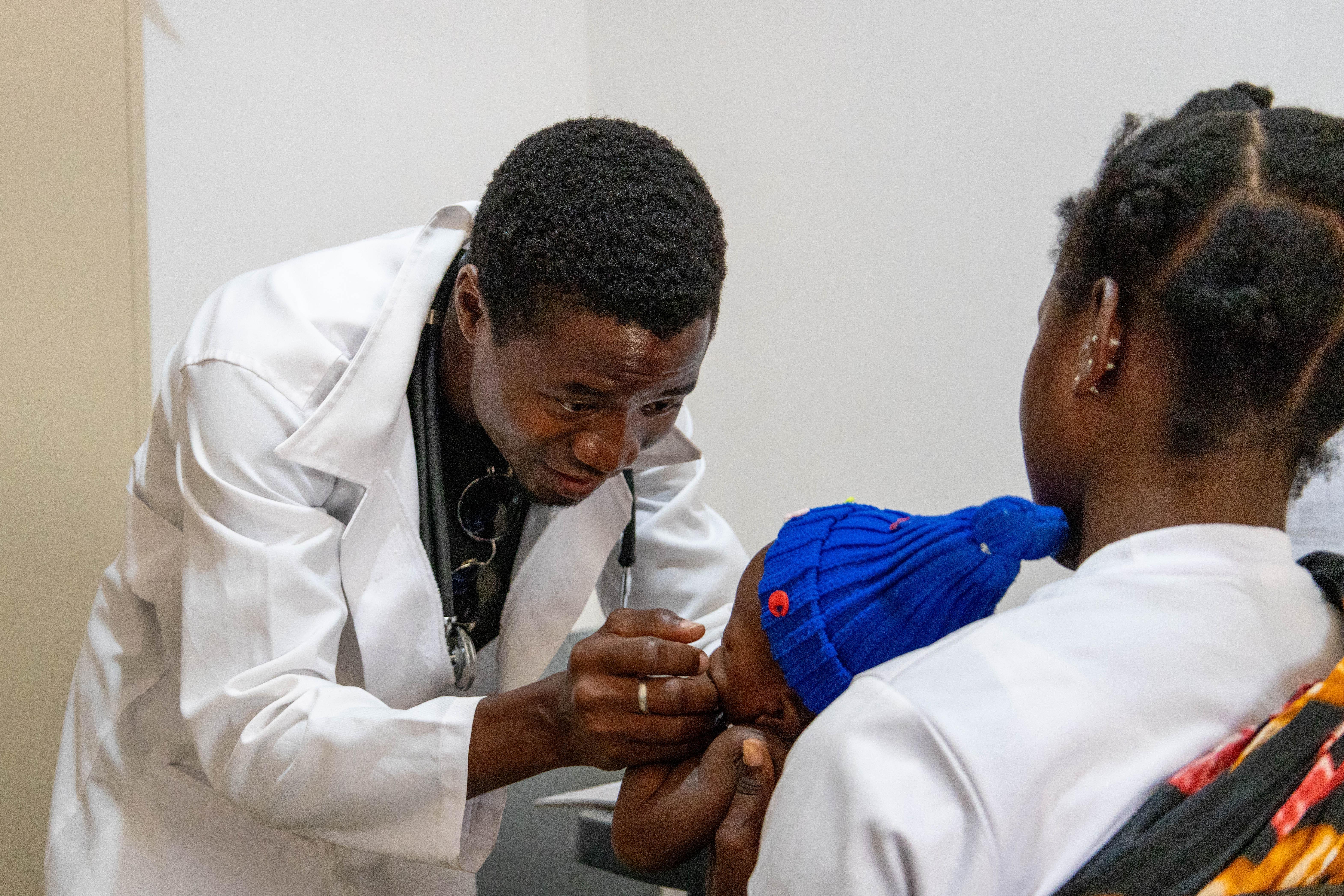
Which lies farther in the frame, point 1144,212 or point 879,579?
point 879,579

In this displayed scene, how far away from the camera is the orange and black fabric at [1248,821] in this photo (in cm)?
60

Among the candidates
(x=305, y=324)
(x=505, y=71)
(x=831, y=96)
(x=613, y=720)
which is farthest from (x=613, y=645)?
(x=505, y=71)

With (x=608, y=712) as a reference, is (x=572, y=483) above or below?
above

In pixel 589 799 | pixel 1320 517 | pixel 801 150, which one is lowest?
pixel 589 799

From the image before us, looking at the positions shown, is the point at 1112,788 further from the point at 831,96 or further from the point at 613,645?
the point at 831,96

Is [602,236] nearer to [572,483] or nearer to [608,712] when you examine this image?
[572,483]

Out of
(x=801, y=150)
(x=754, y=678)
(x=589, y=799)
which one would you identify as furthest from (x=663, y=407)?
(x=801, y=150)

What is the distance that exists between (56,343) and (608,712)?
3.28 ft

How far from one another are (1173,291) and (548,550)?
2.83ft

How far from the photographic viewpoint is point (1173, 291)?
0.69 metres

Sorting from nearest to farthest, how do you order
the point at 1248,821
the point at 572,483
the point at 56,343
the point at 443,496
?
1. the point at 1248,821
2. the point at 572,483
3. the point at 443,496
4. the point at 56,343

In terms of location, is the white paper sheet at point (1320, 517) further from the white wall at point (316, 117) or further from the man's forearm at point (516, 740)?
the white wall at point (316, 117)

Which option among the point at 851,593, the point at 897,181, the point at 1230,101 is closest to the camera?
the point at 1230,101

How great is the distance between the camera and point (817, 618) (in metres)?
0.90
